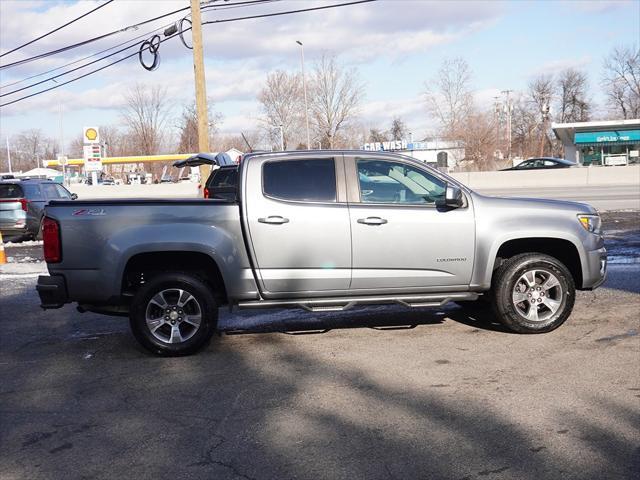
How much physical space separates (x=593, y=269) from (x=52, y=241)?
17.4 feet

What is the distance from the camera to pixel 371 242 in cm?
643

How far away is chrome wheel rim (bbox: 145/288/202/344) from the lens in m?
6.32

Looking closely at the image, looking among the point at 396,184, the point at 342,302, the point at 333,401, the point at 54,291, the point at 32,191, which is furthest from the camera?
the point at 32,191

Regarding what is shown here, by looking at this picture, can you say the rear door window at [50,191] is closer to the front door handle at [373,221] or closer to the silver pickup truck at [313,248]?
the silver pickup truck at [313,248]

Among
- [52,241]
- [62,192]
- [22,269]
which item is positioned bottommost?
Result: [22,269]

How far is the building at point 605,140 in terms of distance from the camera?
55312mm

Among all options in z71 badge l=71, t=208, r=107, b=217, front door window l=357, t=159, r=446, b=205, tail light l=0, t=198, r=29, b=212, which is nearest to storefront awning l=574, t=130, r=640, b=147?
tail light l=0, t=198, r=29, b=212

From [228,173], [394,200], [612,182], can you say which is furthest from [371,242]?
[612,182]

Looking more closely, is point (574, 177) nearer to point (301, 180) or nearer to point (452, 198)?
point (452, 198)

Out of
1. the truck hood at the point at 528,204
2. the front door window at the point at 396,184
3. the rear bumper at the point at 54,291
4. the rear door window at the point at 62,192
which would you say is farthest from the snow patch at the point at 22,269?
the truck hood at the point at 528,204

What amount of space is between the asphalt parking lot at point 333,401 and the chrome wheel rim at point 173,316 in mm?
245

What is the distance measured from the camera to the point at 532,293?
6.74 m

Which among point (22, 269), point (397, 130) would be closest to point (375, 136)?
point (397, 130)

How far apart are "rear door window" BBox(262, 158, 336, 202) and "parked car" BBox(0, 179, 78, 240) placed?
1305cm
